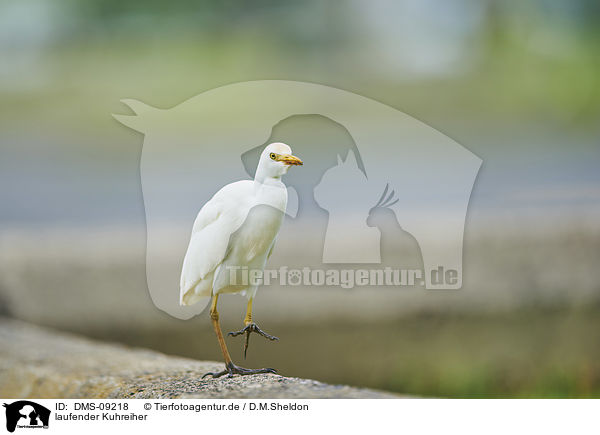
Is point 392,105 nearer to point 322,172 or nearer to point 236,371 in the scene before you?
point 322,172

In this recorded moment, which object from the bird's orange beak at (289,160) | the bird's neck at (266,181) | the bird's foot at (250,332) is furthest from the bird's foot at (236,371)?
the bird's orange beak at (289,160)

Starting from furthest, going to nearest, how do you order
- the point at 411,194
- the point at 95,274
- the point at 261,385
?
the point at 95,274 → the point at 411,194 → the point at 261,385

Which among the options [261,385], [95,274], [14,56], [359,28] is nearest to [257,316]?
[261,385]

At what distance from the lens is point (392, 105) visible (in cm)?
261

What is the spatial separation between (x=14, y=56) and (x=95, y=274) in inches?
47.2

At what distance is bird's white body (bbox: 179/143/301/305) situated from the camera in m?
2.08

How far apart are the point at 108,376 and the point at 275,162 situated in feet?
4.67

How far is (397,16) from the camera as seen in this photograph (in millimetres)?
2645

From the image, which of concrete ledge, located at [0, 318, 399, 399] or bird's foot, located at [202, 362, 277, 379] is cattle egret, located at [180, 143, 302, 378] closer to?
bird's foot, located at [202, 362, 277, 379]
